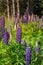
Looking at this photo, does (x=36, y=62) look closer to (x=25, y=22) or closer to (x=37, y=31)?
(x=37, y=31)

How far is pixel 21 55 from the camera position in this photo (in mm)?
6113

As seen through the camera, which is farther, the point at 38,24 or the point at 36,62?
the point at 38,24

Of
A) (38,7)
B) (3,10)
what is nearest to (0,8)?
(3,10)

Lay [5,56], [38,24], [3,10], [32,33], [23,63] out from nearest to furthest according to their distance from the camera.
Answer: [23,63]
[5,56]
[32,33]
[38,24]
[3,10]

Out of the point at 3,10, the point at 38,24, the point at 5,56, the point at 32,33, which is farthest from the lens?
the point at 3,10

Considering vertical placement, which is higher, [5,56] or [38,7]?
[5,56]

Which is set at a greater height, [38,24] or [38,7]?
[38,24]

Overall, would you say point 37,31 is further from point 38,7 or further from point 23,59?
point 38,7

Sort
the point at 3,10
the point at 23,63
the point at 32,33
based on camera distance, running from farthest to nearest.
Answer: the point at 3,10
the point at 32,33
the point at 23,63

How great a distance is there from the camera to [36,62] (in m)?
6.01

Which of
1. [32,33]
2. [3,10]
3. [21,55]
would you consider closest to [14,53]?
[21,55]

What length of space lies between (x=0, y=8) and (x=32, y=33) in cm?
1391

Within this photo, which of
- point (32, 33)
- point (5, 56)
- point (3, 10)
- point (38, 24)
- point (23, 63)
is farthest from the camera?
point (3, 10)

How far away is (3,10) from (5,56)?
16.4 m
